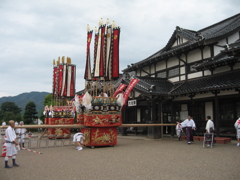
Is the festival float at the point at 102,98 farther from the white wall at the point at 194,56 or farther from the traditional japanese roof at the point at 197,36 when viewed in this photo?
the white wall at the point at 194,56

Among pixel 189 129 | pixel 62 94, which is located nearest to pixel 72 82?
pixel 62 94

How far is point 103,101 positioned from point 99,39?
3.53 metres

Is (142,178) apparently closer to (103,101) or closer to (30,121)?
(103,101)

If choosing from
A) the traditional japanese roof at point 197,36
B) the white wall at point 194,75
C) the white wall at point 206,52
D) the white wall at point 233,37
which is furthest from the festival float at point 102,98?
the white wall at point 233,37

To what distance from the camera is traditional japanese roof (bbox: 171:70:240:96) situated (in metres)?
12.5

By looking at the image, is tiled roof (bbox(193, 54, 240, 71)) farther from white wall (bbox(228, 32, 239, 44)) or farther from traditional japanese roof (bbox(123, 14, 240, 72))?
white wall (bbox(228, 32, 239, 44))

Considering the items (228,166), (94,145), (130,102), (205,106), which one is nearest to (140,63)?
(130,102)

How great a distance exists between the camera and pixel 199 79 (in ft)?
52.5

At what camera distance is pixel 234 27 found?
1562 centimetres

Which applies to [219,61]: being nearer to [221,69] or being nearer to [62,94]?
[221,69]

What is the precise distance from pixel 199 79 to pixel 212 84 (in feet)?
7.22

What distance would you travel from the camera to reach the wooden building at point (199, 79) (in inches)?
545

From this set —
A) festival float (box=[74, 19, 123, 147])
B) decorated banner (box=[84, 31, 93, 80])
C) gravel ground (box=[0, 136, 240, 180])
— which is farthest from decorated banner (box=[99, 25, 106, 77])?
gravel ground (box=[0, 136, 240, 180])

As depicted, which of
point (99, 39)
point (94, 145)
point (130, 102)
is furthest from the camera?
point (130, 102)
